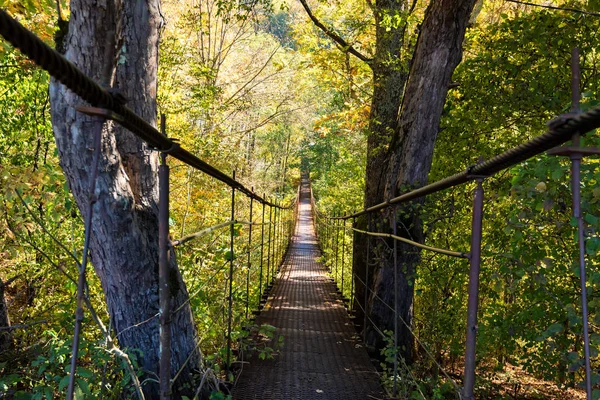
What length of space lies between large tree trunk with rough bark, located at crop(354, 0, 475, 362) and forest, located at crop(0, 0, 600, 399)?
2cm

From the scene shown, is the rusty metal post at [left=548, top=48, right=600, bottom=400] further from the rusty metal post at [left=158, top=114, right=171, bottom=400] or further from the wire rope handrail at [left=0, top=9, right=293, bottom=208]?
the rusty metal post at [left=158, top=114, right=171, bottom=400]

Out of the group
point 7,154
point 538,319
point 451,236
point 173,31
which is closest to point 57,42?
point 7,154

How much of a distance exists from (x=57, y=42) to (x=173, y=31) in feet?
19.9

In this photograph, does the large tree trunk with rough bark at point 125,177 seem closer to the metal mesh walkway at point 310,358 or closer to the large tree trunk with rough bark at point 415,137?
the metal mesh walkway at point 310,358

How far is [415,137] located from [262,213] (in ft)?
5.81

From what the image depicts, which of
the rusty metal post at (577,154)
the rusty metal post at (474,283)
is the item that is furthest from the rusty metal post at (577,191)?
the rusty metal post at (474,283)

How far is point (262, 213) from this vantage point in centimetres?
458

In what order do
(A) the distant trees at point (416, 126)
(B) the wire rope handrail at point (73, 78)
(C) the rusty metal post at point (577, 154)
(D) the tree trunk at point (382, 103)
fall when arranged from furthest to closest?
(D) the tree trunk at point (382, 103) < (A) the distant trees at point (416, 126) < (C) the rusty metal post at point (577, 154) < (B) the wire rope handrail at point (73, 78)

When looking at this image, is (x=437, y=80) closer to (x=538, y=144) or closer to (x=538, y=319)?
Answer: (x=538, y=319)

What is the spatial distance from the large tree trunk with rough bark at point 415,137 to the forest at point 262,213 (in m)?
0.02

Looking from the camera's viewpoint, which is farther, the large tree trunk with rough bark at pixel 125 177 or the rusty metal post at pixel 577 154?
the large tree trunk with rough bark at pixel 125 177

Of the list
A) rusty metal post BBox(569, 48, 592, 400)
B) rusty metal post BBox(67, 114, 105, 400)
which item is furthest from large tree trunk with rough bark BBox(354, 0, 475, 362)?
rusty metal post BBox(67, 114, 105, 400)

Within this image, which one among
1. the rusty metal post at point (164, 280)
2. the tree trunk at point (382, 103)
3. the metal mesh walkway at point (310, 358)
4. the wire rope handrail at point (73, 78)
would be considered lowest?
the metal mesh walkway at point (310, 358)

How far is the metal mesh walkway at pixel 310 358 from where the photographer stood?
7.94ft
